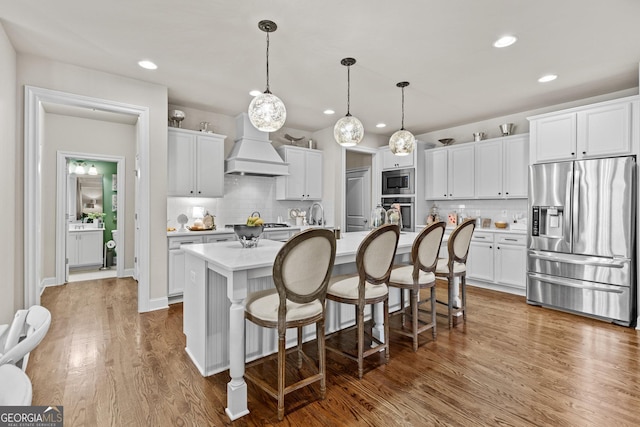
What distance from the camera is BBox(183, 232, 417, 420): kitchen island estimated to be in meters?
1.92

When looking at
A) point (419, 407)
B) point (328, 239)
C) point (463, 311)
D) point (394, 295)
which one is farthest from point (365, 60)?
point (419, 407)

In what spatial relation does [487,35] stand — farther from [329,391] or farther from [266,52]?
[329,391]

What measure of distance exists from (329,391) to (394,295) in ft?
5.74

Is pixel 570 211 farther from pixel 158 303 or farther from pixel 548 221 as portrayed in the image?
pixel 158 303

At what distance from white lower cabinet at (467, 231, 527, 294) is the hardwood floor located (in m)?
1.14

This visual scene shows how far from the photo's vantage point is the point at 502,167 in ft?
16.0

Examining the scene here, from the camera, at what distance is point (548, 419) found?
1868 mm

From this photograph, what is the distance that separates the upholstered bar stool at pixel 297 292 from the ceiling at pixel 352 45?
1765 mm

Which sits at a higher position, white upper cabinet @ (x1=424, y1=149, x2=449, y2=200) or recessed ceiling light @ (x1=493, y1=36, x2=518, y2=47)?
recessed ceiling light @ (x1=493, y1=36, x2=518, y2=47)

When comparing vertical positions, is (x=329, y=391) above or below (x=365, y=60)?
below

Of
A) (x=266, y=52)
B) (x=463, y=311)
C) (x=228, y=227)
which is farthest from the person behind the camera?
(x=228, y=227)

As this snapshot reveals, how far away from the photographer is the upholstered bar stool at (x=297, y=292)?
183 centimetres

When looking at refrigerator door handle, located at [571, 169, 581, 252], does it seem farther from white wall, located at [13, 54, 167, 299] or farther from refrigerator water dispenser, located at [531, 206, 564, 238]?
white wall, located at [13, 54, 167, 299]

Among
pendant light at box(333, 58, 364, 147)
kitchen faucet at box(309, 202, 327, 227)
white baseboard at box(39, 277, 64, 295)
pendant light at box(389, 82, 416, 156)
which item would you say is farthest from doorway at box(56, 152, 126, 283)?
pendant light at box(389, 82, 416, 156)
